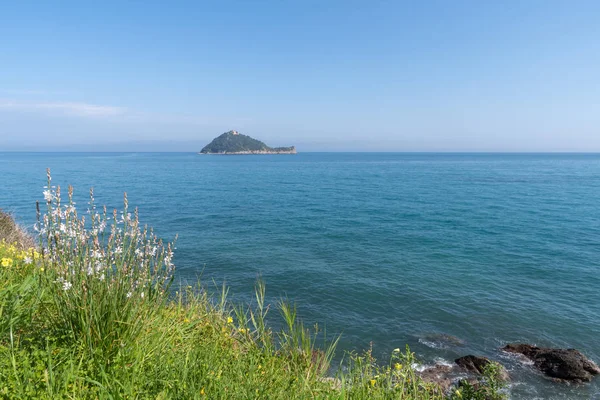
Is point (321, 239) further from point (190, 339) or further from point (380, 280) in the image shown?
point (190, 339)

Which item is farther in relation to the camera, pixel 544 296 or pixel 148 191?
pixel 148 191

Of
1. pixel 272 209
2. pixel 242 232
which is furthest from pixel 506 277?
pixel 272 209

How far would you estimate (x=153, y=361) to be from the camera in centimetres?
427

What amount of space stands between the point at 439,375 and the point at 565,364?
13.0 ft

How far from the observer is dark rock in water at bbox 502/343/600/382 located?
35.8 ft

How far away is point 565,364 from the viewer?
11133 mm

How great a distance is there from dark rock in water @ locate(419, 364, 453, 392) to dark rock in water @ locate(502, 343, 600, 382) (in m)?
3.05

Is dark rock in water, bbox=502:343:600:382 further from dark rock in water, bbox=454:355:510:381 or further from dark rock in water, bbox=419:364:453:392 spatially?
dark rock in water, bbox=419:364:453:392

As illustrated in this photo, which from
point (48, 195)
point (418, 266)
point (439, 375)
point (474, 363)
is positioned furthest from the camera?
point (418, 266)

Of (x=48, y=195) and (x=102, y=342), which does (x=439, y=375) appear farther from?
(x=48, y=195)

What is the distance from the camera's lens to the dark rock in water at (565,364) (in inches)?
430

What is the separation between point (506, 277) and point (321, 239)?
11652 mm

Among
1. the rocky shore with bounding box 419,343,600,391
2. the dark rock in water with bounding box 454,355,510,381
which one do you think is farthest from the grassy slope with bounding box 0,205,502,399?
the dark rock in water with bounding box 454,355,510,381

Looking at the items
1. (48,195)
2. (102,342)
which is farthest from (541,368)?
(48,195)
